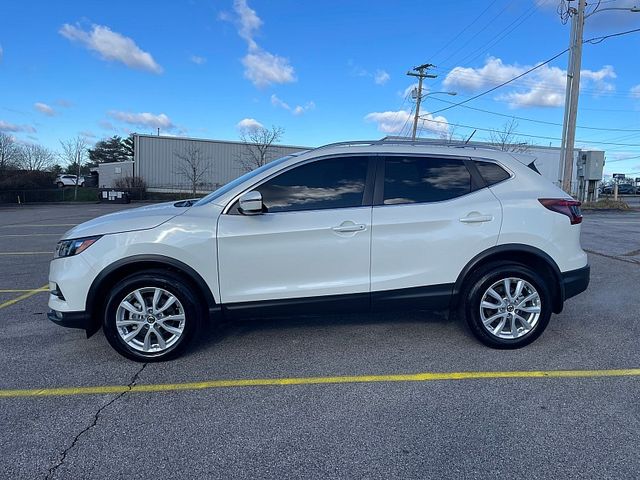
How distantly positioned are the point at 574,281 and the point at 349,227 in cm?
228

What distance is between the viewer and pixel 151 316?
3.69 meters

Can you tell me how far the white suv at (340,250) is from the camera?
3652 mm

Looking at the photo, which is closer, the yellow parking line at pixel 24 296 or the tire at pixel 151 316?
the tire at pixel 151 316

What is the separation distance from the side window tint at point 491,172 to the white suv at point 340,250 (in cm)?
1

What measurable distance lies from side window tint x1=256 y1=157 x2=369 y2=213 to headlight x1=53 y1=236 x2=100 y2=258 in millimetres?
1496

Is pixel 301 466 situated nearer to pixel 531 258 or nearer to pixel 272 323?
pixel 272 323

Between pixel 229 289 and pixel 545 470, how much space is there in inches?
102

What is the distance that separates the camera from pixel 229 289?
3.76 m

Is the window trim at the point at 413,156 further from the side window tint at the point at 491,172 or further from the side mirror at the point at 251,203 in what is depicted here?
the side mirror at the point at 251,203

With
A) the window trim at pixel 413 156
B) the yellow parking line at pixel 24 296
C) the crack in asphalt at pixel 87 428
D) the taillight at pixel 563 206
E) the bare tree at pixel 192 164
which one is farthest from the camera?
the bare tree at pixel 192 164

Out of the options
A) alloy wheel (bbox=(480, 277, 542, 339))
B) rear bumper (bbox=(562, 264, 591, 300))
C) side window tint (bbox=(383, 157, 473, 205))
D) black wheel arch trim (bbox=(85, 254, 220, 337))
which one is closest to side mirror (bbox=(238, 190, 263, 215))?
black wheel arch trim (bbox=(85, 254, 220, 337))

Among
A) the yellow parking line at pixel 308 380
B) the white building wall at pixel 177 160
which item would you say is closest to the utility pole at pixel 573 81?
the yellow parking line at pixel 308 380

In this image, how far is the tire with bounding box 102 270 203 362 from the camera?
12.0 feet

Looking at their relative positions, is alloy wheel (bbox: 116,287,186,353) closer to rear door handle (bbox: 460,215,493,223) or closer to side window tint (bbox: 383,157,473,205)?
side window tint (bbox: 383,157,473,205)
